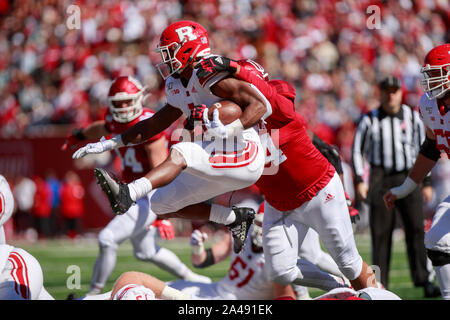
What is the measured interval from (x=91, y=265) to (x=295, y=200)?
5430 mm

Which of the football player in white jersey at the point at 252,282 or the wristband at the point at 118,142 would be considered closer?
the wristband at the point at 118,142

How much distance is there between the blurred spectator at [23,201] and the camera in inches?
535

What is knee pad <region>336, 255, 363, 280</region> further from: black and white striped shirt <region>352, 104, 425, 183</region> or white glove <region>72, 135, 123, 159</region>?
black and white striped shirt <region>352, 104, 425, 183</region>

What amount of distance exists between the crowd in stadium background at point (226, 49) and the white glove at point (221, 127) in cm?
977

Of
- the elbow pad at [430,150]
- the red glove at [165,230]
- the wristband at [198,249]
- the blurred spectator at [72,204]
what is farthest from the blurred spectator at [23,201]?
the elbow pad at [430,150]

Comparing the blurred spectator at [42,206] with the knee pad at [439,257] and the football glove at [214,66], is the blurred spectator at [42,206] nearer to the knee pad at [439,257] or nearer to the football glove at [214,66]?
the football glove at [214,66]

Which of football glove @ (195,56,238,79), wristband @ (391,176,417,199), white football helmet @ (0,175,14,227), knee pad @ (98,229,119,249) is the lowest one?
knee pad @ (98,229,119,249)

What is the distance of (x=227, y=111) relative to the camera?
12.8 ft

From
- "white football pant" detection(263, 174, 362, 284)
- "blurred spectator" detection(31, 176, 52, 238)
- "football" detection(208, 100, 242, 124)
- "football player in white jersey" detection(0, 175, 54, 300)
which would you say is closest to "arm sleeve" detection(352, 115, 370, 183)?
"white football pant" detection(263, 174, 362, 284)

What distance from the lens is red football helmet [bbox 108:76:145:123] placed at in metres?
6.29

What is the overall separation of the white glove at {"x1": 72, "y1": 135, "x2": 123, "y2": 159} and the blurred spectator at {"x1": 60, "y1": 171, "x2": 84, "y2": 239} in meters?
8.86

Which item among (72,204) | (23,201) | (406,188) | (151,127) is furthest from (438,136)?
(23,201)

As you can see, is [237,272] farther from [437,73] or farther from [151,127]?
[437,73]
